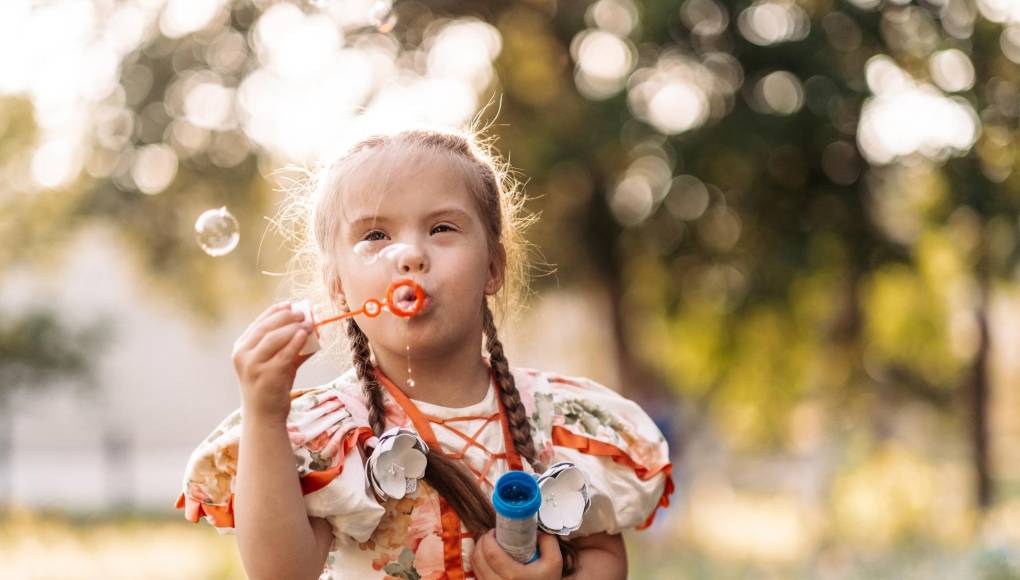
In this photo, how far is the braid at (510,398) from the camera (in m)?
2.27

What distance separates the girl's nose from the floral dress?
0.25m

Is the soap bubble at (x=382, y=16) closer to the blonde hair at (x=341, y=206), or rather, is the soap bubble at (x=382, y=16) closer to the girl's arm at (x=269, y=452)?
the blonde hair at (x=341, y=206)

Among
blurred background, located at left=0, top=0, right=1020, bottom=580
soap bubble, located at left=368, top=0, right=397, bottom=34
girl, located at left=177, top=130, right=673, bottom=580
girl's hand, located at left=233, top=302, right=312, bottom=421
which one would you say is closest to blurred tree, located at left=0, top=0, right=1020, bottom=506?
blurred background, located at left=0, top=0, right=1020, bottom=580

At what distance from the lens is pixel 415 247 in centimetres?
209

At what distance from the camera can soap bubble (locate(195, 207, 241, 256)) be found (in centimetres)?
266

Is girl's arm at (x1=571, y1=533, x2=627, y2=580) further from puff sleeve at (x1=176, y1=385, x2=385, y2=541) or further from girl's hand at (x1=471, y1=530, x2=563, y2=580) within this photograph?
puff sleeve at (x1=176, y1=385, x2=385, y2=541)

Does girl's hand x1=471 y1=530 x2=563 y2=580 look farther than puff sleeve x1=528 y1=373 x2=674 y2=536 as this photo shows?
No

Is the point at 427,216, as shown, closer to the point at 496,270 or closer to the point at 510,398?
the point at 496,270

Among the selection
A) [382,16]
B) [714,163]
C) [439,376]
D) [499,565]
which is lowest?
[499,565]

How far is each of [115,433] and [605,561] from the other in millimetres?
22797

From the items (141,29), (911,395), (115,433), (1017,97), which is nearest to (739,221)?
(1017,97)

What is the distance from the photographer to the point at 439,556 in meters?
2.14

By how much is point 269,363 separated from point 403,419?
373 millimetres

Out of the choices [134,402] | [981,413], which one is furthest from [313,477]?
[134,402]
